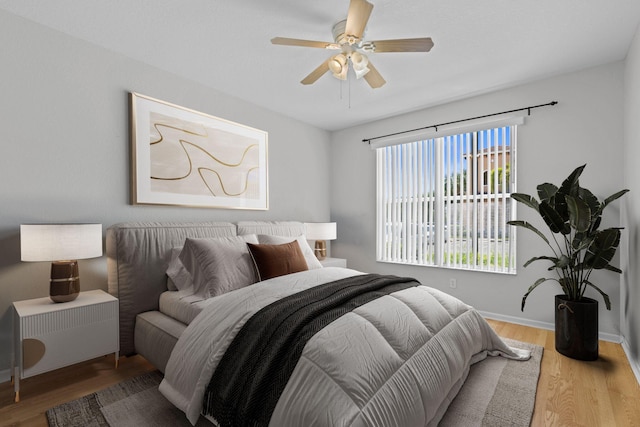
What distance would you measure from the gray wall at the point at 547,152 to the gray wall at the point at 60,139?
10.5 ft

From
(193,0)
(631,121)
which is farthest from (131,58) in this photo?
(631,121)

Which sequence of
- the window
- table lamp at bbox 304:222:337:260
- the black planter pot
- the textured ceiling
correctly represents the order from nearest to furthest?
the textured ceiling, the black planter pot, the window, table lamp at bbox 304:222:337:260

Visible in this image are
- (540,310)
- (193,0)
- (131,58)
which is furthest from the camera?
(540,310)

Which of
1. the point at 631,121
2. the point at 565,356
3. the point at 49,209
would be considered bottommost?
the point at 565,356

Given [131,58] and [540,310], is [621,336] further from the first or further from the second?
[131,58]

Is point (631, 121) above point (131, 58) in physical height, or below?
below

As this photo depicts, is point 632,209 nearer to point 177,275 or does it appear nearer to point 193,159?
point 177,275

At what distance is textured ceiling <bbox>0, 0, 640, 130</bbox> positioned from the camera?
2041mm

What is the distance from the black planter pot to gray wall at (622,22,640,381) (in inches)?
9.3

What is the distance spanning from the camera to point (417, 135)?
3959 mm

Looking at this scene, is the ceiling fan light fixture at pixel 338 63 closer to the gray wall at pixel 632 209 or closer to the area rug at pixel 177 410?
the gray wall at pixel 632 209

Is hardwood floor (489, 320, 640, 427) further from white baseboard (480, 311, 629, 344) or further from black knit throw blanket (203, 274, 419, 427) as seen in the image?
black knit throw blanket (203, 274, 419, 427)

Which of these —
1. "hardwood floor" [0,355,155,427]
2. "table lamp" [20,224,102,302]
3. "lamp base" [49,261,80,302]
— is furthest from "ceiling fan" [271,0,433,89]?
"hardwood floor" [0,355,155,427]

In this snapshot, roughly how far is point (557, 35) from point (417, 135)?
5.72 ft
